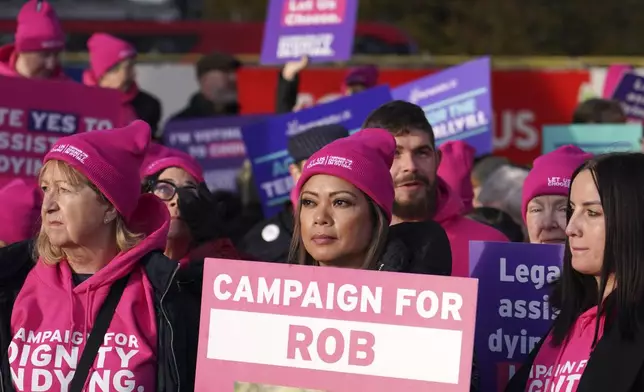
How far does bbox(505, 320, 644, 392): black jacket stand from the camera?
427 centimetres

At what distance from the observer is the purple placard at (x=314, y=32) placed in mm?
9961

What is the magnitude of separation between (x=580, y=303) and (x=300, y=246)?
971 mm

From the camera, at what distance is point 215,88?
11.5 m

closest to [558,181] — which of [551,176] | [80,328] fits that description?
[551,176]

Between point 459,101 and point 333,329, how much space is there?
4.43 m

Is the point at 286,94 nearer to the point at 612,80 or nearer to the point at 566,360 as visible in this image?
the point at 612,80

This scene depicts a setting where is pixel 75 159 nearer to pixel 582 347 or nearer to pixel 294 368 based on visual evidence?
pixel 294 368

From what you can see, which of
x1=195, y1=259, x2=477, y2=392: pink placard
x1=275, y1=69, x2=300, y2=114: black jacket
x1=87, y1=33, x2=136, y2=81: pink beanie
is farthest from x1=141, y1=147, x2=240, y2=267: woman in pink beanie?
x1=275, y1=69, x2=300, y2=114: black jacket

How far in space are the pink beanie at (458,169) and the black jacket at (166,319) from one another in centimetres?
245

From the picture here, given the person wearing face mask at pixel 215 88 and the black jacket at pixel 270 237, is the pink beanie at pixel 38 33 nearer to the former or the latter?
the black jacket at pixel 270 237

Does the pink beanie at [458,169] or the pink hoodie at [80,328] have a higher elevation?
the pink beanie at [458,169]

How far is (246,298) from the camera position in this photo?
179 inches

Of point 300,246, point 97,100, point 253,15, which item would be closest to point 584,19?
point 253,15

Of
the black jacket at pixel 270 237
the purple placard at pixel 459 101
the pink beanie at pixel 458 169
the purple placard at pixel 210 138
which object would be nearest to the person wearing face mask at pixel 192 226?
the black jacket at pixel 270 237
